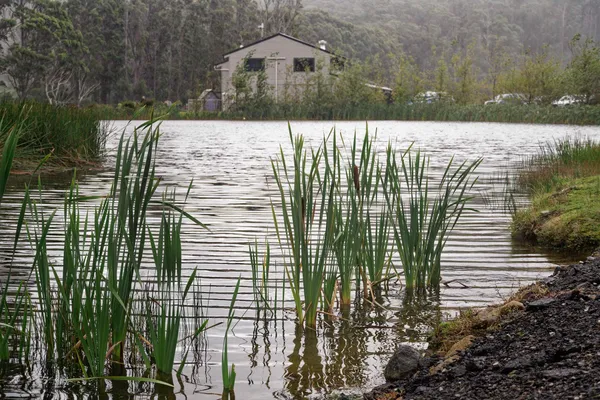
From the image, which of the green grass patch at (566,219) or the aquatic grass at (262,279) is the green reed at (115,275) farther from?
the green grass patch at (566,219)

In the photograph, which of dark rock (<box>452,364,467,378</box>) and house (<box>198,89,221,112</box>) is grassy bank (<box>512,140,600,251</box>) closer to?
dark rock (<box>452,364,467,378</box>)

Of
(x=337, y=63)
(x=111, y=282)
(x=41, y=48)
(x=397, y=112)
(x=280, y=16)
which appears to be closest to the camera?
(x=111, y=282)

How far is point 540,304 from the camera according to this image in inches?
148

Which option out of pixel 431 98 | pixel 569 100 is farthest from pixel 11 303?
pixel 569 100

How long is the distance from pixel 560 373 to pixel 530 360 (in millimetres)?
240

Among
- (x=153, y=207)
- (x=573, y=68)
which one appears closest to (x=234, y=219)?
(x=153, y=207)

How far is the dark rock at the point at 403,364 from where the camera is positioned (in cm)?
347

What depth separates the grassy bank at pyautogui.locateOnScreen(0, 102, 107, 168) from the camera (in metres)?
11.5

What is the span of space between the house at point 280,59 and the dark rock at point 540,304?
52.1 metres

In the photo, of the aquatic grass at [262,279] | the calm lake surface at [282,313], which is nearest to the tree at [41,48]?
the calm lake surface at [282,313]

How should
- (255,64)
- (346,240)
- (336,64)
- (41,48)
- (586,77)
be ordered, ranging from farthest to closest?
(41,48) < (255,64) < (336,64) < (586,77) < (346,240)

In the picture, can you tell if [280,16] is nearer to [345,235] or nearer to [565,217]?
[565,217]

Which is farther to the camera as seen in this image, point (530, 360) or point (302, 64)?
point (302, 64)

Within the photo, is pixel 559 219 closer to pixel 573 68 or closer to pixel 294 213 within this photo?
pixel 294 213
